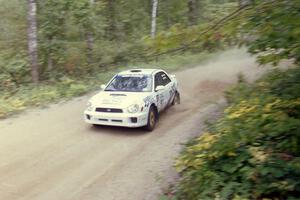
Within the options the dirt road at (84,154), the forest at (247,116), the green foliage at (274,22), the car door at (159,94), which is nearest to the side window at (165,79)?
the car door at (159,94)

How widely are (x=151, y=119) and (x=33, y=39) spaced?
7884mm

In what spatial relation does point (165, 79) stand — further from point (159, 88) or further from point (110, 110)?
point (110, 110)

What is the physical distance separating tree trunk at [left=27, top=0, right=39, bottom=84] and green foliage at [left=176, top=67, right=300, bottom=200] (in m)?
11.1

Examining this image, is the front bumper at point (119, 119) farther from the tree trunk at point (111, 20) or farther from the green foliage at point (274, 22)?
the tree trunk at point (111, 20)

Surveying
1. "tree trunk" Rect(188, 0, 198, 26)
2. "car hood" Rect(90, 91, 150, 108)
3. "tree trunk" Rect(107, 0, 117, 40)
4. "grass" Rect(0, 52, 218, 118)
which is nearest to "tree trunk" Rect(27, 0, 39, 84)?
"grass" Rect(0, 52, 218, 118)

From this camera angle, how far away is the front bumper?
33.2ft

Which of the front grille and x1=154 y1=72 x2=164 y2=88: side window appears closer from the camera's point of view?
the front grille

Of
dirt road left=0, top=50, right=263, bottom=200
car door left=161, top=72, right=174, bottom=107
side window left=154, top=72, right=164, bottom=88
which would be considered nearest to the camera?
dirt road left=0, top=50, right=263, bottom=200

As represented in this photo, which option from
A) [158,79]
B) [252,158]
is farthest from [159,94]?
[252,158]

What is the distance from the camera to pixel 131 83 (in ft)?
37.4

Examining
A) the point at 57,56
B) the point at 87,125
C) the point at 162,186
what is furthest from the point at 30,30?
the point at 162,186

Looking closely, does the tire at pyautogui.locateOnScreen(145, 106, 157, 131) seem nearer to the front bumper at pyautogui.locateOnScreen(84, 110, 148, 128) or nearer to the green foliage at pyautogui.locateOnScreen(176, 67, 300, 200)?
the front bumper at pyautogui.locateOnScreen(84, 110, 148, 128)

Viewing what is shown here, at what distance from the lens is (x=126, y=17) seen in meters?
27.6

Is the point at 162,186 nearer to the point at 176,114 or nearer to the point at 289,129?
the point at 289,129
